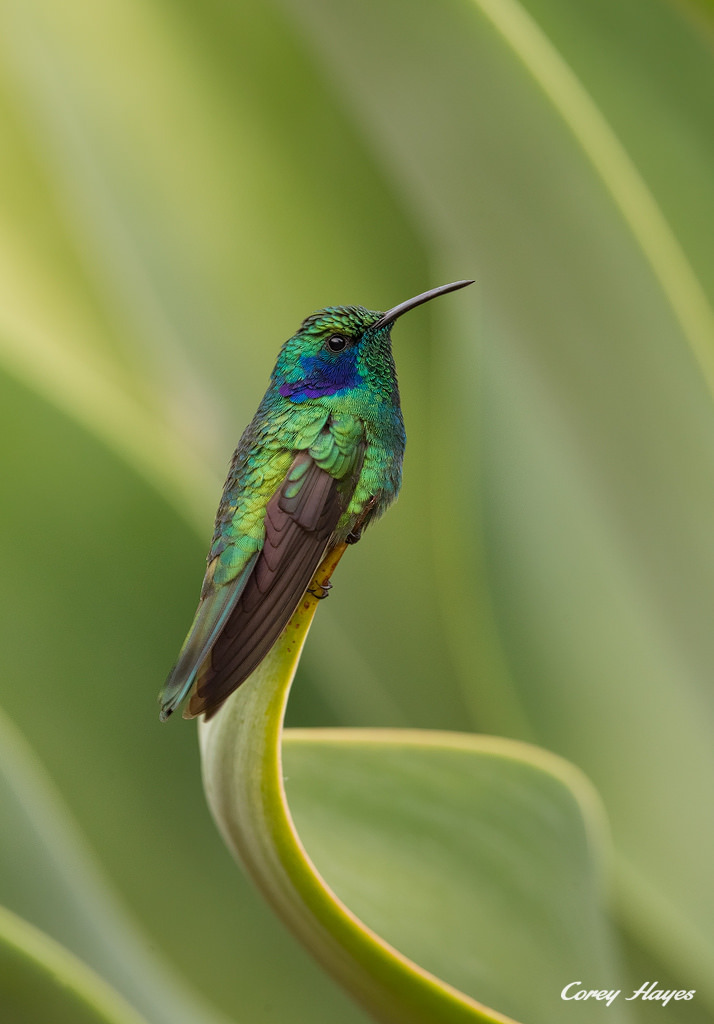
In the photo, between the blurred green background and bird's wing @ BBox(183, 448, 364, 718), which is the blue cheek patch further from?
the blurred green background

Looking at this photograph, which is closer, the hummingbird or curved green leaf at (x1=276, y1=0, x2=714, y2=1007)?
the hummingbird

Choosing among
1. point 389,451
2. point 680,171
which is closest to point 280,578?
point 389,451

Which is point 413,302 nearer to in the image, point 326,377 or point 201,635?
point 326,377

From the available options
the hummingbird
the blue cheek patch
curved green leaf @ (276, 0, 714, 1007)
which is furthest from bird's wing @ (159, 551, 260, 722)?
Result: curved green leaf @ (276, 0, 714, 1007)

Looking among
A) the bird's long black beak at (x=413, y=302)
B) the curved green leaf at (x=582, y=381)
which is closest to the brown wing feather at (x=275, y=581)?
the bird's long black beak at (x=413, y=302)
